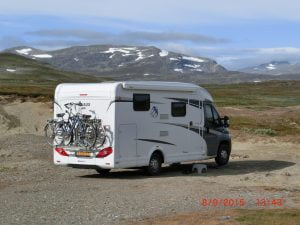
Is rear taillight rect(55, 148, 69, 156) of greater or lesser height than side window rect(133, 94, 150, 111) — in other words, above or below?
below

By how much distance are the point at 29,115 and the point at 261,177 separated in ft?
108

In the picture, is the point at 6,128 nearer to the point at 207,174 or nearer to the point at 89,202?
the point at 207,174

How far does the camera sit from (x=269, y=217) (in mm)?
11867

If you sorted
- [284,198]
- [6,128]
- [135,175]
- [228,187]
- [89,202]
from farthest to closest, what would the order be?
[6,128]
[135,175]
[228,187]
[284,198]
[89,202]

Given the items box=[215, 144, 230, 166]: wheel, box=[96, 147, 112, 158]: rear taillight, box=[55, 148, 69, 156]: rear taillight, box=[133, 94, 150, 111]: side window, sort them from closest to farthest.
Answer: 1. box=[96, 147, 112, 158]: rear taillight
2. box=[133, 94, 150, 111]: side window
3. box=[55, 148, 69, 156]: rear taillight
4. box=[215, 144, 230, 166]: wheel

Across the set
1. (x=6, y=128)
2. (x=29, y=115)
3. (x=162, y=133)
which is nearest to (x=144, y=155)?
(x=162, y=133)

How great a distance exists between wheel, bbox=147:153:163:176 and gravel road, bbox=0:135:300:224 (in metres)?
0.34

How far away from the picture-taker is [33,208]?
13656 millimetres

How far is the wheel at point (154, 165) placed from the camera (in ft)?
69.2

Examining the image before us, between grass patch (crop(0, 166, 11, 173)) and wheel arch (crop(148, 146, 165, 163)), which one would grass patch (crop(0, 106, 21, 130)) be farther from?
wheel arch (crop(148, 146, 165, 163))

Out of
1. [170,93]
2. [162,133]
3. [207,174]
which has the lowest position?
[207,174]

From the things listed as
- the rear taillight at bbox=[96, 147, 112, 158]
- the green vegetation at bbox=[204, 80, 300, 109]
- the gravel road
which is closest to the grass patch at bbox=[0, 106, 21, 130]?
the gravel road

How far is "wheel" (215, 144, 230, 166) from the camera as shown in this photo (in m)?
24.7

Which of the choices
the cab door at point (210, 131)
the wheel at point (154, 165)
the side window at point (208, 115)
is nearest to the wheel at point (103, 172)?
the wheel at point (154, 165)
